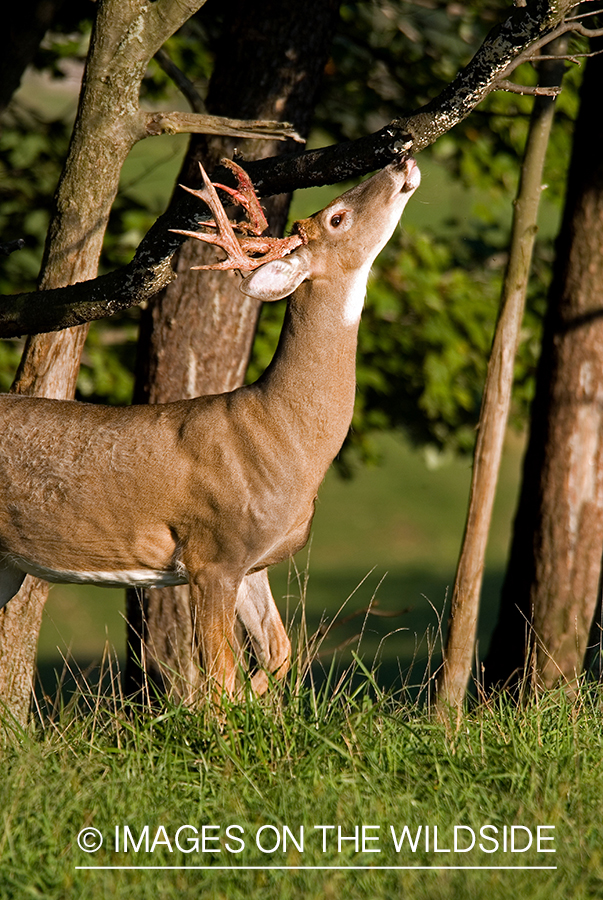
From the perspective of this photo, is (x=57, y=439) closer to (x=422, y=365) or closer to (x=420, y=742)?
(x=420, y=742)

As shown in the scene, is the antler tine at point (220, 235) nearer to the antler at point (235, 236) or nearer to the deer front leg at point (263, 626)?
the antler at point (235, 236)

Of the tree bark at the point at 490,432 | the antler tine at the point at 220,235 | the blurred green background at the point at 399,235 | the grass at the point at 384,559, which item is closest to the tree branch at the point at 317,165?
the antler tine at the point at 220,235

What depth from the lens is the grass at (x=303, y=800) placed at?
299cm

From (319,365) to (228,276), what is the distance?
1.53 metres

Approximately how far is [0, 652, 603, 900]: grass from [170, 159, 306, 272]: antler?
1671mm

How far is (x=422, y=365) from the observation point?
870 cm

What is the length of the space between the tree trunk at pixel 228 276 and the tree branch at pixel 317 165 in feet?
3.99

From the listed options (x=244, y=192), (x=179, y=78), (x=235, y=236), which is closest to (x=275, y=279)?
(x=235, y=236)

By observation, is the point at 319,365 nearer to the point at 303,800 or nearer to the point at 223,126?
the point at 223,126

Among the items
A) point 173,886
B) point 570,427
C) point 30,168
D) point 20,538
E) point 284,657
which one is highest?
point 30,168

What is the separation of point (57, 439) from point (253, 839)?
2043mm

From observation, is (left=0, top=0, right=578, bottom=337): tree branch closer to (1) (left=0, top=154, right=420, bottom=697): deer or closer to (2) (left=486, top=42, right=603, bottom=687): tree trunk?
(1) (left=0, top=154, right=420, bottom=697): deer

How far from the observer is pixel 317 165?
3924 millimetres

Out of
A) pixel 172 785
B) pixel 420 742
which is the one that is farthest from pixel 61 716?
pixel 420 742
